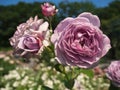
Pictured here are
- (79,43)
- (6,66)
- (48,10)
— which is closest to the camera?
(79,43)

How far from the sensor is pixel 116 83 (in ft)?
5.06

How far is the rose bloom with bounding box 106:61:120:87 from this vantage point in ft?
5.04

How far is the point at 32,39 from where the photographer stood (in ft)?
4.62

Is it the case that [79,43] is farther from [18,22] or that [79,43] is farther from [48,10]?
[18,22]

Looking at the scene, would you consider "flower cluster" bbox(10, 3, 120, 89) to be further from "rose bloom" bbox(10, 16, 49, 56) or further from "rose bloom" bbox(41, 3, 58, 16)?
"rose bloom" bbox(41, 3, 58, 16)

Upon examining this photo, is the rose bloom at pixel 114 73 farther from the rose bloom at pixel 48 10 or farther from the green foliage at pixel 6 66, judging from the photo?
the green foliage at pixel 6 66

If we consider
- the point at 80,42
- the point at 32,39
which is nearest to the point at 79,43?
the point at 80,42

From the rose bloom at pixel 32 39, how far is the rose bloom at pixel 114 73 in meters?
0.28

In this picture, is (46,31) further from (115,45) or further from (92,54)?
(115,45)

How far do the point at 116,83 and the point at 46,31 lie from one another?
1.04ft

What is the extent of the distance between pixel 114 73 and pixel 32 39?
323 mm

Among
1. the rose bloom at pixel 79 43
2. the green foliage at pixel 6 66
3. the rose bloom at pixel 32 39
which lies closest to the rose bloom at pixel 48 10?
the rose bloom at pixel 32 39

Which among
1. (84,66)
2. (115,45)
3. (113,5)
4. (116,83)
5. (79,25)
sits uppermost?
(79,25)

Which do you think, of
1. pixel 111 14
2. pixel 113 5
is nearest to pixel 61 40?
pixel 111 14
